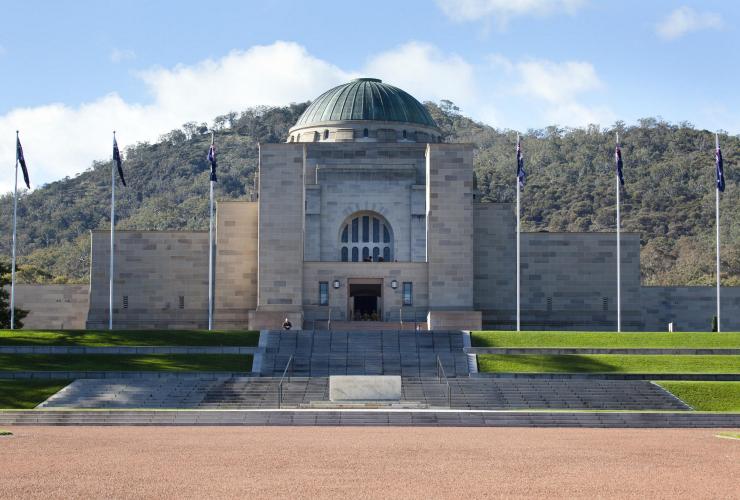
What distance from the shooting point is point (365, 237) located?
60.4 meters

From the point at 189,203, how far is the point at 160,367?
83466 millimetres

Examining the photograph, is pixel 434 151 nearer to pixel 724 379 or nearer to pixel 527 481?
pixel 724 379

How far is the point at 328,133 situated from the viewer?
6506 cm

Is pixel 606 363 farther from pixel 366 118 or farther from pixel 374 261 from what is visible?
pixel 366 118

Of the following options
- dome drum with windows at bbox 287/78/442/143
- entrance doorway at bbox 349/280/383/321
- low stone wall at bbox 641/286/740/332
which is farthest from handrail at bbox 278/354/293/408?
low stone wall at bbox 641/286/740/332

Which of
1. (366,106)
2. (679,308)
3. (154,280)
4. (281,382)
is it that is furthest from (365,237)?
(281,382)

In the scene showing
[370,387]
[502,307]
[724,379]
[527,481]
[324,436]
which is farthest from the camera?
[502,307]

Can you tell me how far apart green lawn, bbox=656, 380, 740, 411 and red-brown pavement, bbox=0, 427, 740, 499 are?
6.55m

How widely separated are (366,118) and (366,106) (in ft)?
3.18

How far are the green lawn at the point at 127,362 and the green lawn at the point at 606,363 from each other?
28.9 feet

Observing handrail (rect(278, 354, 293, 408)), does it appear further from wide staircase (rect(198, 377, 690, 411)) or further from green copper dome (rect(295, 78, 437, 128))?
green copper dome (rect(295, 78, 437, 128))

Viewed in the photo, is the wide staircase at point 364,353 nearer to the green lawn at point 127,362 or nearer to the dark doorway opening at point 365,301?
the green lawn at point 127,362

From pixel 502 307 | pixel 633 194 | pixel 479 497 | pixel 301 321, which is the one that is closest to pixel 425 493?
pixel 479 497

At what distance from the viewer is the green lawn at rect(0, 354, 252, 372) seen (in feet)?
142
